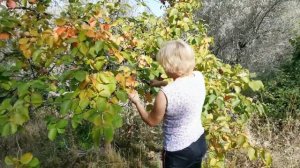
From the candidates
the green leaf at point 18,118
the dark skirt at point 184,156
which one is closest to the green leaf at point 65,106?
the green leaf at point 18,118

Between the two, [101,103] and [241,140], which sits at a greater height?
[101,103]

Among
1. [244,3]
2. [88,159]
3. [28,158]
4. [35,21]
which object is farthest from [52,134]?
[244,3]

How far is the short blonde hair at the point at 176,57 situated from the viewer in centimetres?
269

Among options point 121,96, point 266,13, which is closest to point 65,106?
point 121,96

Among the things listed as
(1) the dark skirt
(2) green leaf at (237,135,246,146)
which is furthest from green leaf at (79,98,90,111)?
(2) green leaf at (237,135,246,146)

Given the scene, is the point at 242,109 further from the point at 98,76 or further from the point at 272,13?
the point at 272,13

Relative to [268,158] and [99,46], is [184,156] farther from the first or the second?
[99,46]

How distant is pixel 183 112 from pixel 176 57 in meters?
0.40

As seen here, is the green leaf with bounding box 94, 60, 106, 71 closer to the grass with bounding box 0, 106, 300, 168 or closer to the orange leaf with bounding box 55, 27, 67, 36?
the orange leaf with bounding box 55, 27, 67, 36

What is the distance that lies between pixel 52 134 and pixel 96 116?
424 mm

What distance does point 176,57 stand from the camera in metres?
2.69

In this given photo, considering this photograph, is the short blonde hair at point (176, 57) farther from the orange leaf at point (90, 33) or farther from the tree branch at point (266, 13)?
the tree branch at point (266, 13)

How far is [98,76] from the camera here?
2.35m

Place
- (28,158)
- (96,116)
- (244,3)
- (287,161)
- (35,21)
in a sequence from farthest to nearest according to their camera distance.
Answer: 1. (244,3)
2. (287,161)
3. (35,21)
4. (28,158)
5. (96,116)
